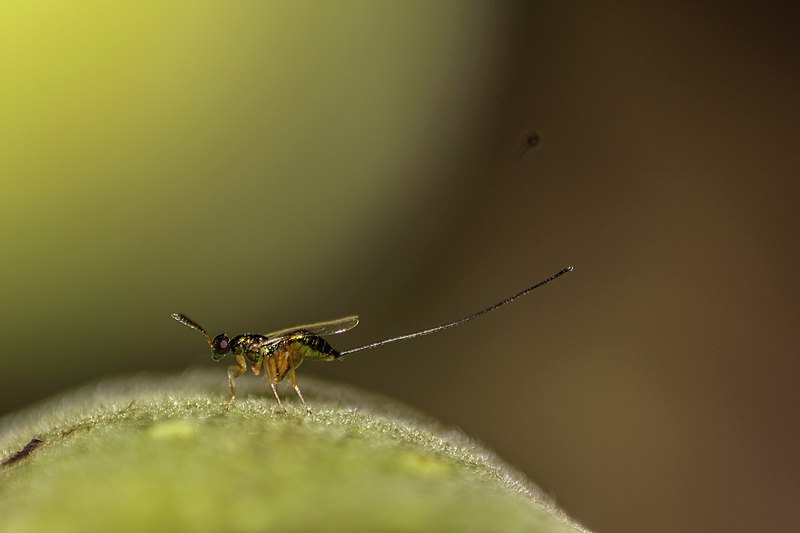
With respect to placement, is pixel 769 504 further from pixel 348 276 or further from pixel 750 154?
pixel 348 276

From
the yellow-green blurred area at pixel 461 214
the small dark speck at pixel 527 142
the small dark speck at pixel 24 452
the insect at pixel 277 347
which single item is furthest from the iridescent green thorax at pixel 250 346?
the small dark speck at pixel 527 142

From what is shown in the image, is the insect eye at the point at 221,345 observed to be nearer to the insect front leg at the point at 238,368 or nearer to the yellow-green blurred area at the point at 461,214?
the insect front leg at the point at 238,368

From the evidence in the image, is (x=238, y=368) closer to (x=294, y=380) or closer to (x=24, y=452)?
(x=294, y=380)

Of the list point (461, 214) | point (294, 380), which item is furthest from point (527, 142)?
point (294, 380)

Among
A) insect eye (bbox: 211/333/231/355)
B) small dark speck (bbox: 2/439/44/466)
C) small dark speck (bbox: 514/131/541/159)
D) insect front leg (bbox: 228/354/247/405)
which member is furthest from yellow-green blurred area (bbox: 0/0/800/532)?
small dark speck (bbox: 2/439/44/466)

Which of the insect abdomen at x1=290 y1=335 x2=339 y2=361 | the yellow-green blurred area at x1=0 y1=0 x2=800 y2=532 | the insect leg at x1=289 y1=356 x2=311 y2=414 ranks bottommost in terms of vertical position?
the insect leg at x1=289 y1=356 x2=311 y2=414

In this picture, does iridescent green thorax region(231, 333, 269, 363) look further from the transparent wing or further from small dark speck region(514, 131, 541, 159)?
small dark speck region(514, 131, 541, 159)

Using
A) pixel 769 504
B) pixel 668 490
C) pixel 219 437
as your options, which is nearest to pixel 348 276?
pixel 668 490
